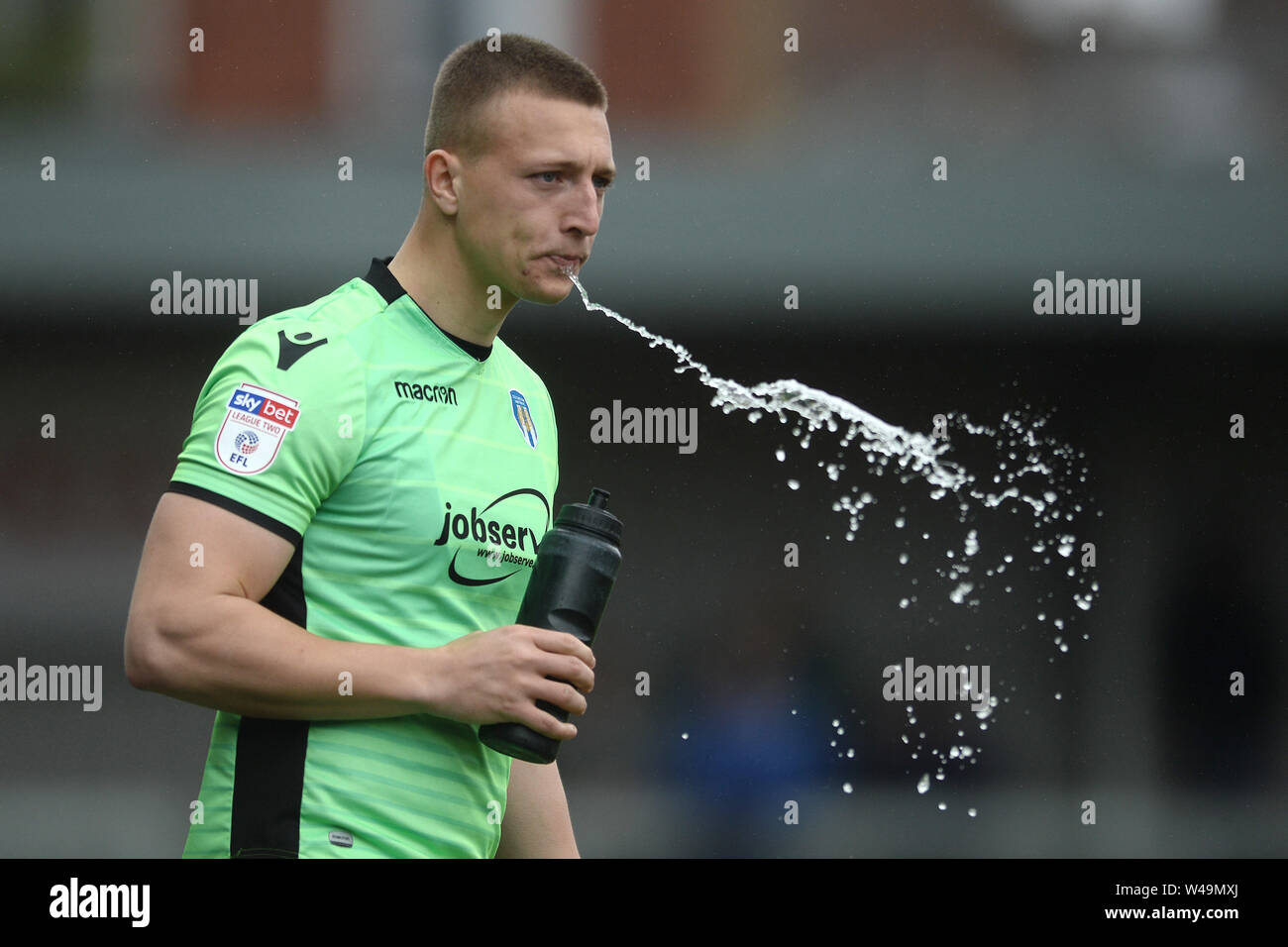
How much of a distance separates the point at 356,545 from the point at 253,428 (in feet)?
0.49

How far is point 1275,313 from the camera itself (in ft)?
16.2

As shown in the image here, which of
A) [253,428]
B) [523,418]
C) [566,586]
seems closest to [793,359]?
[523,418]

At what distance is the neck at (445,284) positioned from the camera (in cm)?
149

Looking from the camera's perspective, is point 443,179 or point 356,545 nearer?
point 356,545

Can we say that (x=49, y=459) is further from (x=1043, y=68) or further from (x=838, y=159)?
(x=1043, y=68)

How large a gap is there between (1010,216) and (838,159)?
23.3 inches

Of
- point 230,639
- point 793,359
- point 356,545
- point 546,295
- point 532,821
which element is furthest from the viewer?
point 793,359

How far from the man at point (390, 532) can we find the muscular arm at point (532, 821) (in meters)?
0.04

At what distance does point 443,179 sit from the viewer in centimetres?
151

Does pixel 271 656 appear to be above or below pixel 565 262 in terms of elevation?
below

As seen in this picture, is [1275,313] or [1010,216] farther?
[1275,313]

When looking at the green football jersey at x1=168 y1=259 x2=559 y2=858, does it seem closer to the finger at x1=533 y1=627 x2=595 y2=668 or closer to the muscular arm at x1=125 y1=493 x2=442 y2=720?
the muscular arm at x1=125 y1=493 x2=442 y2=720

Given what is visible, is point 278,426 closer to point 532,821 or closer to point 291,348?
point 291,348
